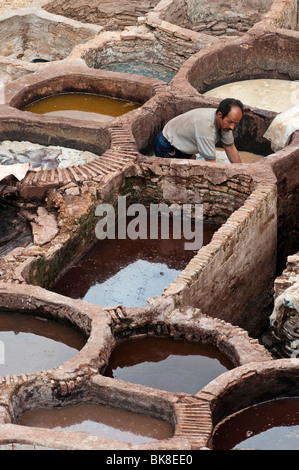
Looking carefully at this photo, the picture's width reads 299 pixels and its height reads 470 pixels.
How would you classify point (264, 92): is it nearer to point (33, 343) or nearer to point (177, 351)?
point (177, 351)

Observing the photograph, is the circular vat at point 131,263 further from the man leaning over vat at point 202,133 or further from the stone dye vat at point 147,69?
the stone dye vat at point 147,69

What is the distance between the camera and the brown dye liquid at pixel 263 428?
27.5 feet

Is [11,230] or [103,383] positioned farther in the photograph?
[11,230]

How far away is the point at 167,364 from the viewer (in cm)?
942

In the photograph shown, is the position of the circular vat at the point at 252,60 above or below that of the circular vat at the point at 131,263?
above

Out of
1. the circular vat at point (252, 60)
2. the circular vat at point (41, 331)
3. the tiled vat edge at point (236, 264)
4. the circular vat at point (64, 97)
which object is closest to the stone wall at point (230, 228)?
the tiled vat edge at point (236, 264)

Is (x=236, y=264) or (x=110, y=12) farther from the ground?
(x=110, y=12)

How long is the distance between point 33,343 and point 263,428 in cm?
237

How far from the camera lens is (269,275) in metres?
12.2

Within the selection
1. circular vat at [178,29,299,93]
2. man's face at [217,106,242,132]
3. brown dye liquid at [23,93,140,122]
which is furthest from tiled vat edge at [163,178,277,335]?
circular vat at [178,29,299,93]

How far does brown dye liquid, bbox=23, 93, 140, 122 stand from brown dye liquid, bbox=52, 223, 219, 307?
8.55ft

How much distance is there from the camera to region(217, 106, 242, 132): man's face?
11.4 meters

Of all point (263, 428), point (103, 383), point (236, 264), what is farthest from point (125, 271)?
point (263, 428)

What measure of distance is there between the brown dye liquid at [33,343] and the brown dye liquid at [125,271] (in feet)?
3.28
